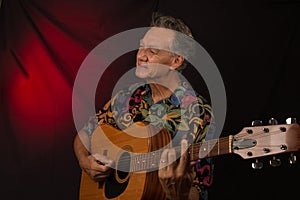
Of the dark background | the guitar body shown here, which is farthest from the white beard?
the guitar body

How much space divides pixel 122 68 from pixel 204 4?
1.28 ft

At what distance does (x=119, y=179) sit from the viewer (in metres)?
1.92

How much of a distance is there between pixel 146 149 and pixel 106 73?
0.57 m

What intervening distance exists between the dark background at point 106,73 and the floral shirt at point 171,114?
14cm

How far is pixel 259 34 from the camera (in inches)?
80.4

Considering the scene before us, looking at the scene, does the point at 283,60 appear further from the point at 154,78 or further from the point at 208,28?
the point at 154,78

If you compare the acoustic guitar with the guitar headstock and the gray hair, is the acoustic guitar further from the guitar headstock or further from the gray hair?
the gray hair

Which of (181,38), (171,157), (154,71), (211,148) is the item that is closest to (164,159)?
(171,157)

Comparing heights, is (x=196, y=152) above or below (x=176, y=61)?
below

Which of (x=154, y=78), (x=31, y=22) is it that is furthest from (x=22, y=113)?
(x=154, y=78)

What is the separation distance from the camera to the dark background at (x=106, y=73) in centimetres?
199

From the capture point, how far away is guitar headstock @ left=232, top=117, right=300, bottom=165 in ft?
5.00

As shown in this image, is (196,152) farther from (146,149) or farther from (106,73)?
(106,73)

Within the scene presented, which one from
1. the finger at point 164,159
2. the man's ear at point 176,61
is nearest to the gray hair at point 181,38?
the man's ear at point 176,61
